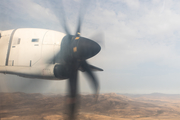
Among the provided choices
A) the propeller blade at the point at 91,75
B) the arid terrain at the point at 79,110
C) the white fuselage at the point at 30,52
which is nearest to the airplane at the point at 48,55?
the white fuselage at the point at 30,52

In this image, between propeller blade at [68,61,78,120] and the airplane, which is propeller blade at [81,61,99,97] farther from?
propeller blade at [68,61,78,120]

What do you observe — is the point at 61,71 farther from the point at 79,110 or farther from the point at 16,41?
the point at 79,110

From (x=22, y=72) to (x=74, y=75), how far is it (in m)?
2.41

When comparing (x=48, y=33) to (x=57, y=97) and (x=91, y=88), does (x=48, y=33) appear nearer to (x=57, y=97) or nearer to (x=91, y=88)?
(x=91, y=88)

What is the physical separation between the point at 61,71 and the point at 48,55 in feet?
3.07

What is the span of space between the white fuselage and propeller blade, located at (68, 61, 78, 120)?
0.90 metres

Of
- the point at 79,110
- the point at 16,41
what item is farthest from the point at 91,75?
the point at 79,110

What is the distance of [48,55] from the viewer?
562cm

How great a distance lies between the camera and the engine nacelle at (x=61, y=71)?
5574 mm

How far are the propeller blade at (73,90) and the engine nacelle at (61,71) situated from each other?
0.95 feet

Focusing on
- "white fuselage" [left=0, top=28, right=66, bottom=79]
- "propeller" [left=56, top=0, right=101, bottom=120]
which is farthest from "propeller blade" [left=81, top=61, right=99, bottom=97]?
"white fuselage" [left=0, top=28, right=66, bottom=79]

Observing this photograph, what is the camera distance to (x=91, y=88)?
631 cm

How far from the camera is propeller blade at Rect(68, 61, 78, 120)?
18.4 ft

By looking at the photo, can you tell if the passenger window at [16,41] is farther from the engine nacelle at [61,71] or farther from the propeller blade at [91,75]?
the propeller blade at [91,75]
